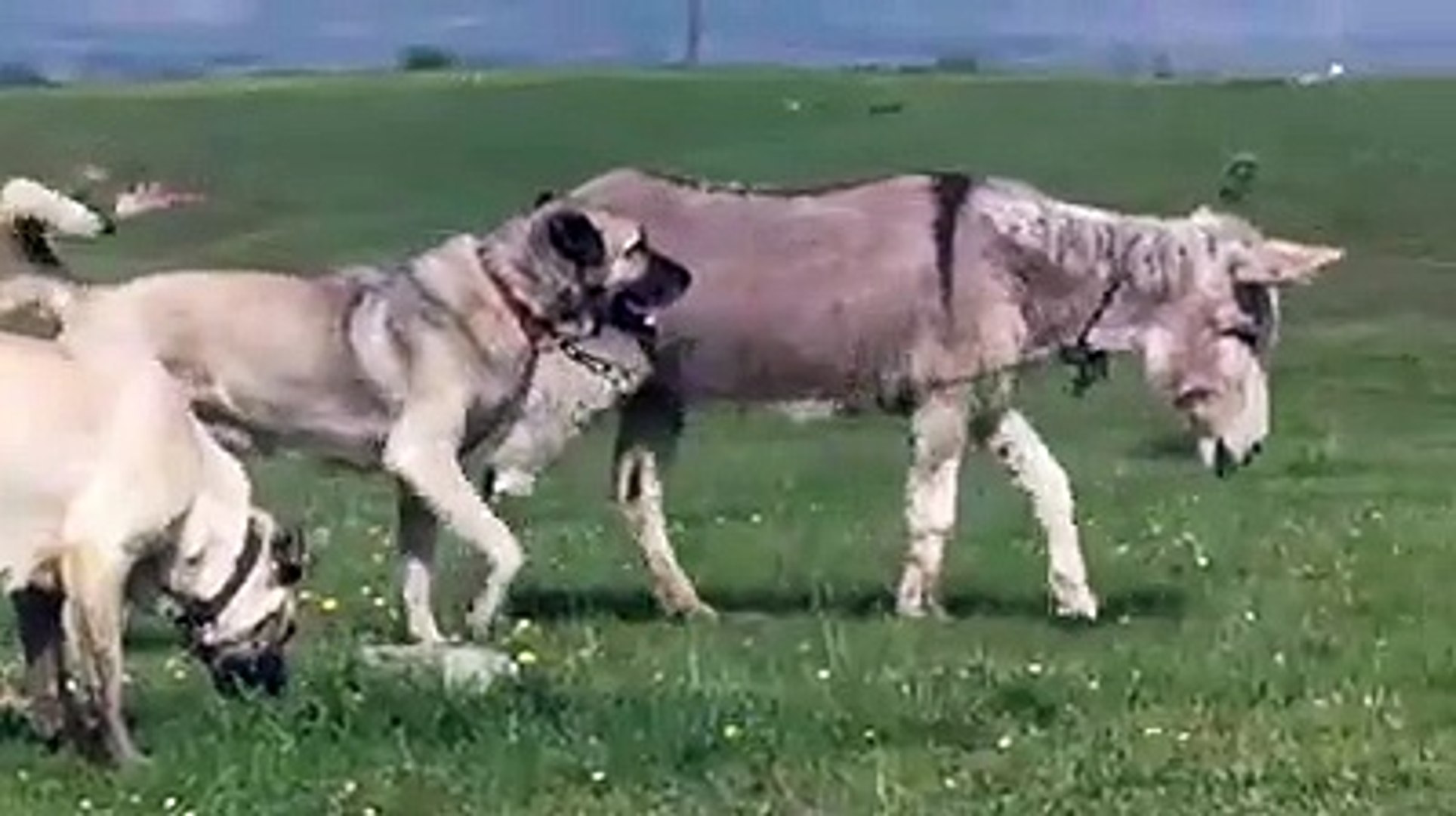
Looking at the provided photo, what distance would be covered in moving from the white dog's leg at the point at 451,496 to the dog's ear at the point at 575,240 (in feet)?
2.47

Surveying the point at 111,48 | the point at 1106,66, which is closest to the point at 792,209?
the point at 1106,66

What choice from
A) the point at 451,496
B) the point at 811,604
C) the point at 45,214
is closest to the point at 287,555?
the point at 45,214

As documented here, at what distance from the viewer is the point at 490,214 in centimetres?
4375

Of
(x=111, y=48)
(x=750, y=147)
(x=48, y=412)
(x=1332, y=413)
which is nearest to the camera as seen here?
(x=48, y=412)

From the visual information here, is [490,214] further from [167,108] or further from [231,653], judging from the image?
[231,653]

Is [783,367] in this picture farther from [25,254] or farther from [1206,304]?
[25,254]

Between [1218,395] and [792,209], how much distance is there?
1939 millimetres

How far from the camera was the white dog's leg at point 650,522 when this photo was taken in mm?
14828

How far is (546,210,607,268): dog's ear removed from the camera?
44.6 feet

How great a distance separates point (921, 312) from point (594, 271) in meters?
1.96

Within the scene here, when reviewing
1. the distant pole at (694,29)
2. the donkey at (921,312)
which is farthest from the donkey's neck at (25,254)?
the distant pole at (694,29)

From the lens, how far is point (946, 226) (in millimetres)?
15344

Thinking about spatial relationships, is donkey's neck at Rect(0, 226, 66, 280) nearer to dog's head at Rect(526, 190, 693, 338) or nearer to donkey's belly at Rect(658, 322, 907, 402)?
dog's head at Rect(526, 190, 693, 338)

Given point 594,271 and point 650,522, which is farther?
point 650,522
